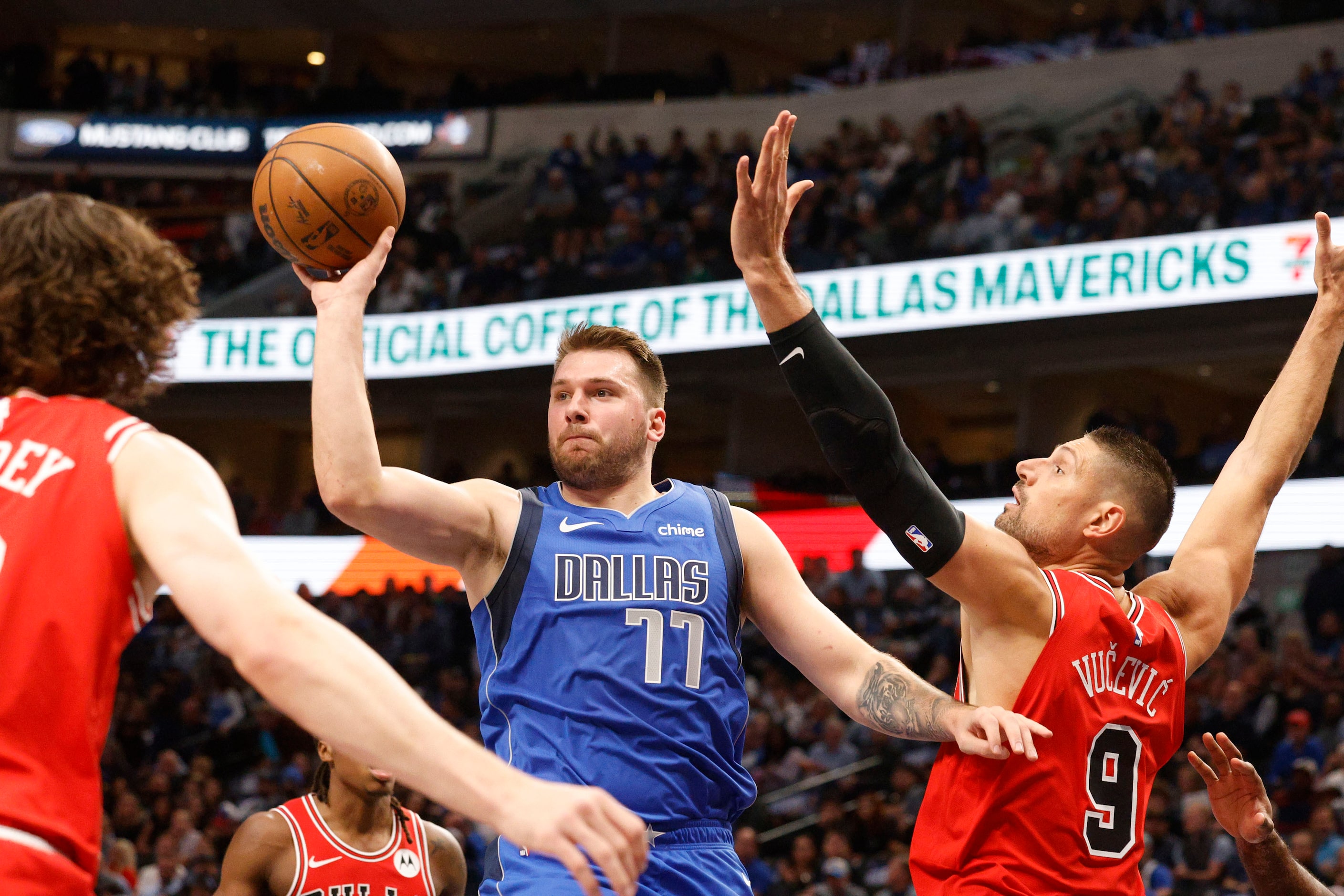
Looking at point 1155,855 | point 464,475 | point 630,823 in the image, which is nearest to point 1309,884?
point 630,823

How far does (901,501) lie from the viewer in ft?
10.1

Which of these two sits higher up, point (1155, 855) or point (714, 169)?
point (714, 169)

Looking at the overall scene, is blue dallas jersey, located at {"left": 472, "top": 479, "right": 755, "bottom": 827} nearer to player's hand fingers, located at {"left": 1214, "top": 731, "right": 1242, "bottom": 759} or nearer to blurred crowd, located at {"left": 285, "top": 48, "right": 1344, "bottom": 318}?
player's hand fingers, located at {"left": 1214, "top": 731, "right": 1242, "bottom": 759}

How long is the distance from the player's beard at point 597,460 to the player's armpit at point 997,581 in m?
1.13

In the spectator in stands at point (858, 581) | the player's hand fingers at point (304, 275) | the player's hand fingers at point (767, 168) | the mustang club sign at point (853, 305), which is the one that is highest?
the mustang club sign at point (853, 305)

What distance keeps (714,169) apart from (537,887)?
18808mm

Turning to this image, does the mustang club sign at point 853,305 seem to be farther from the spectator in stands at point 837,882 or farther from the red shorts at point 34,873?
the red shorts at point 34,873

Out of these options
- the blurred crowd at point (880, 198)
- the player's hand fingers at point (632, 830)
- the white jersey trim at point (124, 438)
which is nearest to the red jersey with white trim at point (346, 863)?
the white jersey trim at point (124, 438)

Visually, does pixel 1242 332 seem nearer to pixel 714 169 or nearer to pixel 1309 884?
pixel 714 169

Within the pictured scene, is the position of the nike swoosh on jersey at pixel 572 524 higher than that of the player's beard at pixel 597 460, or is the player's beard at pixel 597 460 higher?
the player's beard at pixel 597 460

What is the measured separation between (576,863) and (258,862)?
4109 mm

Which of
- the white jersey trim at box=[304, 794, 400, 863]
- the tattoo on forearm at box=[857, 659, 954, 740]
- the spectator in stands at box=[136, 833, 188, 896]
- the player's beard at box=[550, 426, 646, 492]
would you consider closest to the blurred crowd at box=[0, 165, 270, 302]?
the spectator in stands at box=[136, 833, 188, 896]

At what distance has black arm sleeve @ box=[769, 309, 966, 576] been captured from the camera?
3.05 m

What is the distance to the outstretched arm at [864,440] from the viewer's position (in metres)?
3.05
